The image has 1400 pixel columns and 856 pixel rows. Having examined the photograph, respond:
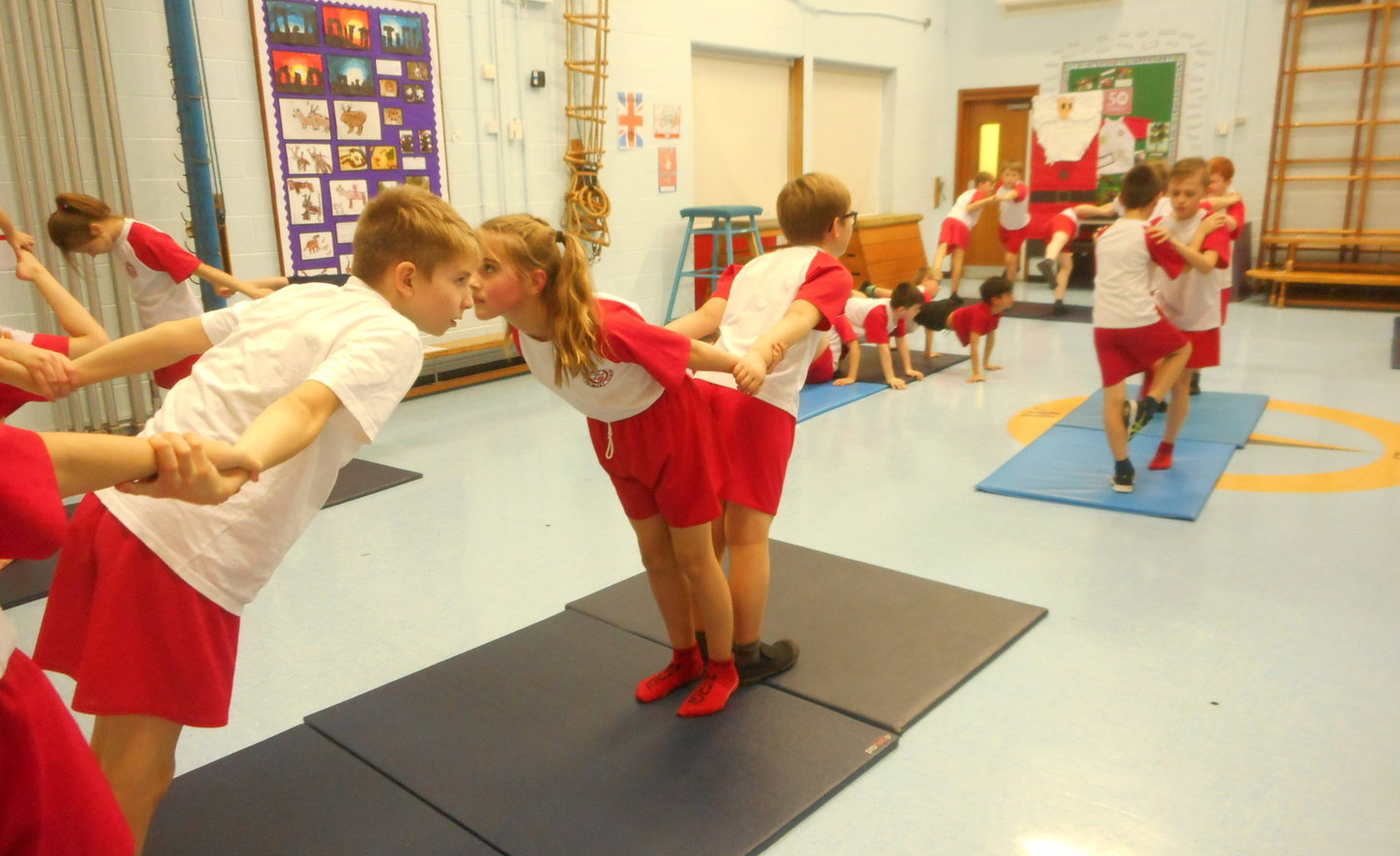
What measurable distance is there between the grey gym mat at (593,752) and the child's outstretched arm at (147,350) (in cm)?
105

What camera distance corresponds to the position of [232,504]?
1.47m

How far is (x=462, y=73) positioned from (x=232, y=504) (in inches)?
212

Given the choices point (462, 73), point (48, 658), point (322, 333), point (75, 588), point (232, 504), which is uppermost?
point (462, 73)

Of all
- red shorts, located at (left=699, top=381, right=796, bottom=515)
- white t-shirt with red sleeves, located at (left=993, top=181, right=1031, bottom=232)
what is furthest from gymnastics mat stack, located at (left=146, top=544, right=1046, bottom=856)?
white t-shirt with red sleeves, located at (left=993, top=181, right=1031, bottom=232)

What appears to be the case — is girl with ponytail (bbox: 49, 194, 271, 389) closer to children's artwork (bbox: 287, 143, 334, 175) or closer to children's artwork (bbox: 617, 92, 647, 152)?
children's artwork (bbox: 287, 143, 334, 175)

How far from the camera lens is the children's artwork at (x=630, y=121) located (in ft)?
A: 23.8

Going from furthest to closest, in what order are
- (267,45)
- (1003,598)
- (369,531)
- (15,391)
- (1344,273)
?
1. (1344,273)
2. (267,45)
3. (369,531)
4. (1003,598)
5. (15,391)

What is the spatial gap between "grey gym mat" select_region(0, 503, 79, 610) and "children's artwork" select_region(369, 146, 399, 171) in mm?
3106

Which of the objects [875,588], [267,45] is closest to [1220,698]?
[875,588]

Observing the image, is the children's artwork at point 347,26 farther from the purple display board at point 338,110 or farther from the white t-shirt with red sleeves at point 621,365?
the white t-shirt with red sleeves at point 621,365

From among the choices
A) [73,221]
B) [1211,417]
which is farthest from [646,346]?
[1211,417]

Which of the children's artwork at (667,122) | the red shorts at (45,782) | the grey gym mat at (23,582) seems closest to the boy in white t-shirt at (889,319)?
the children's artwork at (667,122)

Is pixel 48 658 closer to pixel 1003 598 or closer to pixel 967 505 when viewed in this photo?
pixel 1003 598

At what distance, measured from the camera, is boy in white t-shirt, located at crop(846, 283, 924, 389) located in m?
5.70
